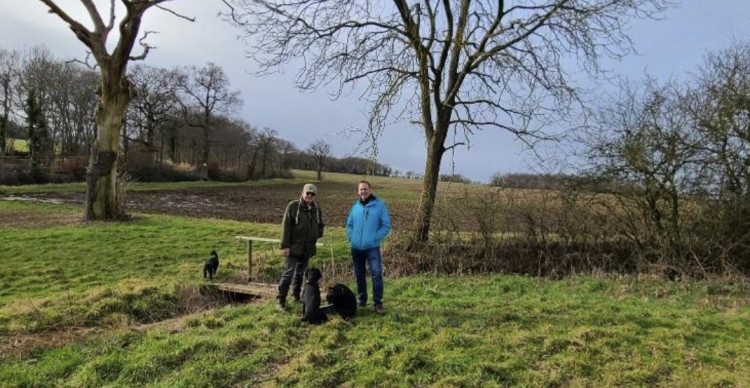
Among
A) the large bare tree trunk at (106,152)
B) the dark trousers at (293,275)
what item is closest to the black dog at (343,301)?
the dark trousers at (293,275)

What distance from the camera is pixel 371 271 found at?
26.2 ft

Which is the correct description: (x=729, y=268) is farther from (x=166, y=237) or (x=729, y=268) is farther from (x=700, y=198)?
(x=166, y=237)

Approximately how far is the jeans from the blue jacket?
0.45 ft

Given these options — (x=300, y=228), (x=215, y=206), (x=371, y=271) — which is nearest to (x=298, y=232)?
(x=300, y=228)

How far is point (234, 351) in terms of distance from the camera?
21.8ft

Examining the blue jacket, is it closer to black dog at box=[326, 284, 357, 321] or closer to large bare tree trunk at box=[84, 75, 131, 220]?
black dog at box=[326, 284, 357, 321]

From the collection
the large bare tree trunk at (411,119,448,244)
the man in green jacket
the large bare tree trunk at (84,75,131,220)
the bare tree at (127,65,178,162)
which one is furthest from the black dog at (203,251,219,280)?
the bare tree at (127,65,178,162)

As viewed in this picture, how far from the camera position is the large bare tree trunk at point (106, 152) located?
19.7 meters

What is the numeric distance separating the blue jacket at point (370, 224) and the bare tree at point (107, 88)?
1515 cm

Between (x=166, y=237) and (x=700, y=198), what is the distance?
14689 mm

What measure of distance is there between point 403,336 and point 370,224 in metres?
1.79

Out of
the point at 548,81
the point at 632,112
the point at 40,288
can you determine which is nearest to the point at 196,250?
the point at 40,288

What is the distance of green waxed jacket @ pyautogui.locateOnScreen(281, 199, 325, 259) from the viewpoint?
834cm

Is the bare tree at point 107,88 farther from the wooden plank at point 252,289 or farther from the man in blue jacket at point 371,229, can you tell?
the man in blue jacket at point 371,229
